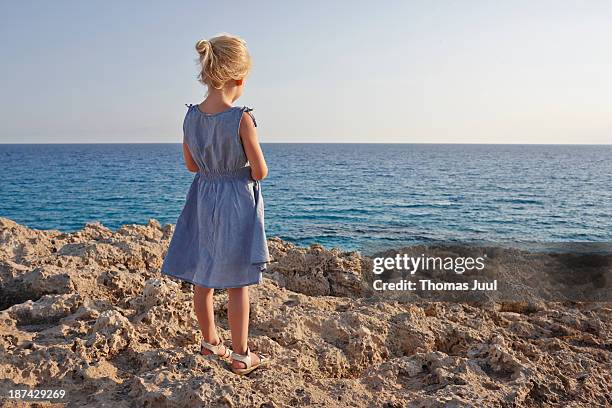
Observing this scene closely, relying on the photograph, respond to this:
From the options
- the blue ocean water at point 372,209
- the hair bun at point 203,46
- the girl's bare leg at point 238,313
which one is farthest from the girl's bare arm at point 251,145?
the blue ocean water at point 372,209

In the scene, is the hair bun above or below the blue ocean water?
above

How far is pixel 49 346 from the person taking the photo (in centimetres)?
288

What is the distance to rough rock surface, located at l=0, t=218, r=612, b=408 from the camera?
8.57 feet

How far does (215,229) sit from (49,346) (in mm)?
1193

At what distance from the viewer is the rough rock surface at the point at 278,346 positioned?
8.57ft

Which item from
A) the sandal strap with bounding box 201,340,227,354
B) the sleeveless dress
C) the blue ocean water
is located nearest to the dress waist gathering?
the sleeveless dress

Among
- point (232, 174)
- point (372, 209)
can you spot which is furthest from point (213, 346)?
point (372, 209)

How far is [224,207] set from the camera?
2.89 meters

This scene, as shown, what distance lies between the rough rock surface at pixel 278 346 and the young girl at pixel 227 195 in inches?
10.1

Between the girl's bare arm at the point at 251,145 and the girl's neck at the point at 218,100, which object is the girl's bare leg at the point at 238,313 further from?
the girl's neck at the point at 218,100

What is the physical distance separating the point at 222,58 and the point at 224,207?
0.85m

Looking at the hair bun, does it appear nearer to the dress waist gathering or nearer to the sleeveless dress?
the sleeveless dress

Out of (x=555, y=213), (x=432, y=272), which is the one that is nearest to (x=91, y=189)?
(x=555, y=213)

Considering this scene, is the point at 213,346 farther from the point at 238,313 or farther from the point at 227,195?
the point at 227,195
